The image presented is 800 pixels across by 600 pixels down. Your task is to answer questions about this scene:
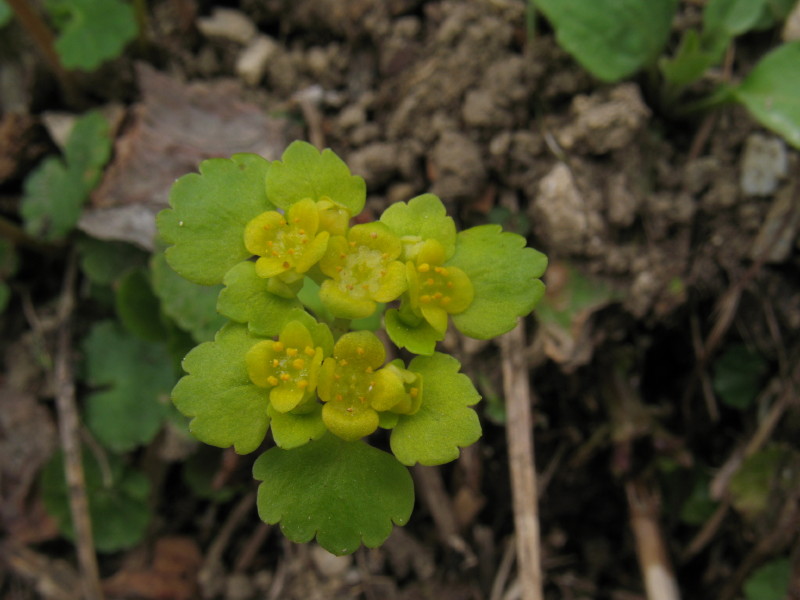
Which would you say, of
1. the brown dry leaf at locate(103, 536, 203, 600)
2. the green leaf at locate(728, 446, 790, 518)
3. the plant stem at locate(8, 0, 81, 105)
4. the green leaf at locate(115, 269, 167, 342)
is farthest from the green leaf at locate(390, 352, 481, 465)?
the plant stem at locate(8, 0, 81, 105)

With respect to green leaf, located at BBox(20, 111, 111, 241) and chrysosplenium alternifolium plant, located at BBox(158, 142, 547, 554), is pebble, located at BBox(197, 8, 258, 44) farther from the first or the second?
chrysosplenium alternifolium plant, located at BBox(158, 142, 547, 554)

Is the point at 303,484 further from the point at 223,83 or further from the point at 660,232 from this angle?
the point at 223,83

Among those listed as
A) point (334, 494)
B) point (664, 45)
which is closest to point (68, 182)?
point (334, 494)

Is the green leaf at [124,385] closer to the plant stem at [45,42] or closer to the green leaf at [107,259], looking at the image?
the green leaf at [107,259]

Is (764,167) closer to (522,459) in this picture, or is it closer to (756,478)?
(756,478)

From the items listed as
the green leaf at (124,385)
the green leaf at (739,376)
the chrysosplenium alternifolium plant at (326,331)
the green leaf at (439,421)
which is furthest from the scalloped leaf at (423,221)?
the green leaf at (739,376)

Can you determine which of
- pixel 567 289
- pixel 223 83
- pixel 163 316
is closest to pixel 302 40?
pixel 223 83
